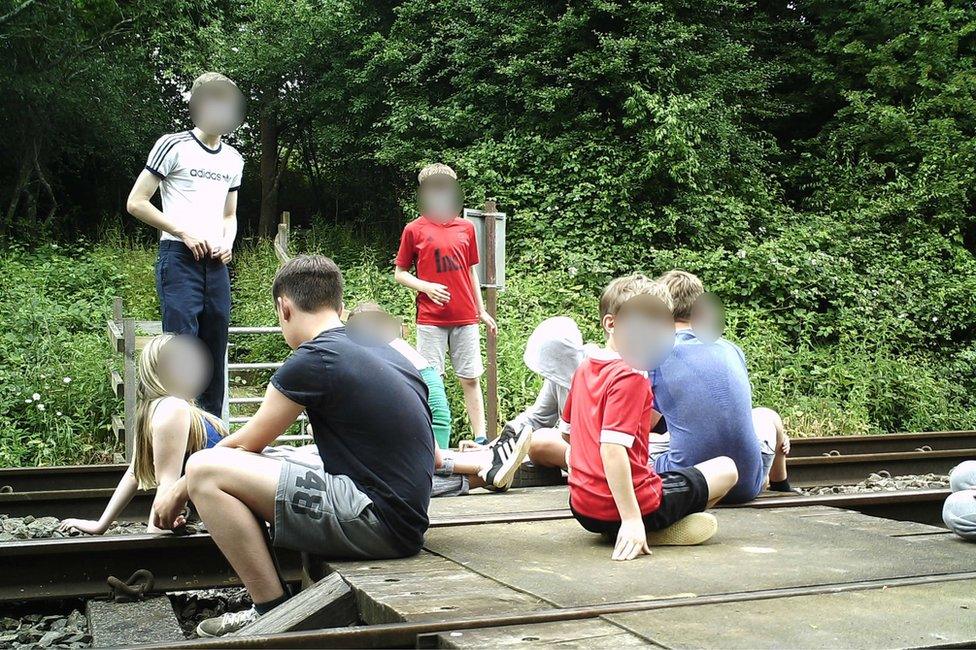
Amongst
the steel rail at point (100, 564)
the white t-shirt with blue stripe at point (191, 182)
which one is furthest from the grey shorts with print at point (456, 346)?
the steel rail at point (100, 564)

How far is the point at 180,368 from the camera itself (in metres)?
4.46

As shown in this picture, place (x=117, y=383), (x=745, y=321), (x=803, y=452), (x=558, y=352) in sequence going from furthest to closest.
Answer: (x=745, y=321), (x=803, y=452), (x=117, y=383), (x=558, y=352)

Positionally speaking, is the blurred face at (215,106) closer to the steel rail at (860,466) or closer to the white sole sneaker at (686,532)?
the white sole sneaker at (686,532)

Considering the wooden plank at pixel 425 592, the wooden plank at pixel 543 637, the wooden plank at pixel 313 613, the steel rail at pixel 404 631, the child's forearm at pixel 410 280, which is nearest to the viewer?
the wooden plank at pixel 543 637

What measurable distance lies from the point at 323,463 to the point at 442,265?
3737 millimetres

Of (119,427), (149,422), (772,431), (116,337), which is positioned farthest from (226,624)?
(116,337)

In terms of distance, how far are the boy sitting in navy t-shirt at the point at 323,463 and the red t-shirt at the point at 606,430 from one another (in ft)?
2.06

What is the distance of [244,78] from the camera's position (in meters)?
20.6

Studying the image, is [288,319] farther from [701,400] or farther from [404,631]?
[701,400]

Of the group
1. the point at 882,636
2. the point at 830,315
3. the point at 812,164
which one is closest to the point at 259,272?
the point at 830,315

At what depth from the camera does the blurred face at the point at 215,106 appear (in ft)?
17.8

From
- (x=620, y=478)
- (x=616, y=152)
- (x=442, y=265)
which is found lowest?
(x=620, y=478)

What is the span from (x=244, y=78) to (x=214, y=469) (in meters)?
18.5

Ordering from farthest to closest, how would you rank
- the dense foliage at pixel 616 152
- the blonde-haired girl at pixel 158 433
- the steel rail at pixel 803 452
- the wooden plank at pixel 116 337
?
the dense foliage at pixel 616 152
the wooden plank at pixel 116 337
the steel rail at pixel 803 452
the blonde-haired girl at pixel 158 433
